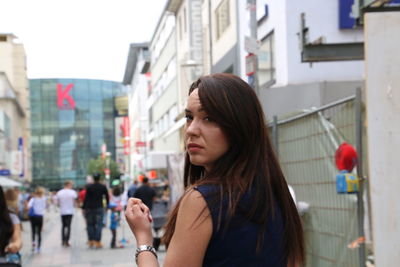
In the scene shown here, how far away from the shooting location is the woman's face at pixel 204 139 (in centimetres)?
244

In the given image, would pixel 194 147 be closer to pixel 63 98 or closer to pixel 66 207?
pixel 66 207

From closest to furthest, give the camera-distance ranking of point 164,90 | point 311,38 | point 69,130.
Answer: point 311,38 → point 164,90 → point 69,130

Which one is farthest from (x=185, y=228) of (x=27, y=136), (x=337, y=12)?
(x=27, y=136)

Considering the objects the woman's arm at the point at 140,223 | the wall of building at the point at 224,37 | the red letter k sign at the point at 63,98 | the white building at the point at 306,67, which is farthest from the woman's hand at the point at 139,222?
the red letter k sign at the point at 63,98

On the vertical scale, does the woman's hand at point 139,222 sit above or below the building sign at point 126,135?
below

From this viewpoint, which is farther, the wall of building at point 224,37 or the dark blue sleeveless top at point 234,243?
the wall of building at point 224,37

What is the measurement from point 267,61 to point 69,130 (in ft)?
351

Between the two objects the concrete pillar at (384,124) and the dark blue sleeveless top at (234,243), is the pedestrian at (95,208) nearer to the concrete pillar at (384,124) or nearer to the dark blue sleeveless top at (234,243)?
the concrete pillar at (384,124)

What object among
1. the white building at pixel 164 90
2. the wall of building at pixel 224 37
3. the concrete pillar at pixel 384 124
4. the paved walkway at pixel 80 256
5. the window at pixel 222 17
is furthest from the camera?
the white building at pixel 164 90

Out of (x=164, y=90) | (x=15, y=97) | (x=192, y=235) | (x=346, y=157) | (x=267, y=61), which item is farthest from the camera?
(x=15, y=97)

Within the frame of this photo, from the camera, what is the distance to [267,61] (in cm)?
2092

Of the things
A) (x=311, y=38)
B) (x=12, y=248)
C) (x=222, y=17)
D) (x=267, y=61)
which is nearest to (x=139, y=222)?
(x=12, y=248)

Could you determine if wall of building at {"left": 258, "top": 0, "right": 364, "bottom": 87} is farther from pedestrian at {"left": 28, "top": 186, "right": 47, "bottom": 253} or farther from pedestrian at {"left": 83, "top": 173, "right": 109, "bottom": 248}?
pedestrian at {"left": 28, "top": 186, "right": 47, "bottom": 253}

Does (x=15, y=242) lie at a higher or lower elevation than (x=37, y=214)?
higher
